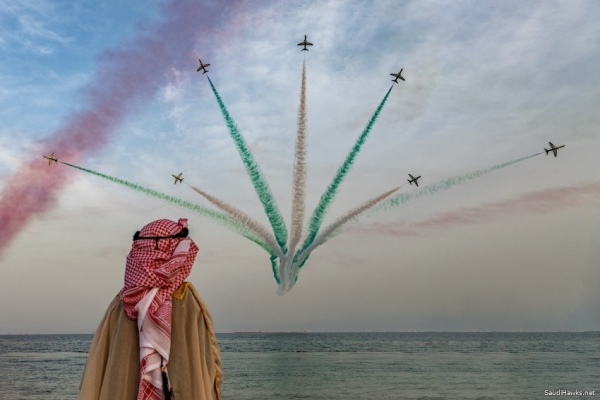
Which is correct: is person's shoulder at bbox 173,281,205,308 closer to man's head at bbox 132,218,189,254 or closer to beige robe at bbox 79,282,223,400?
beige robe at bbox 79,282,223,400

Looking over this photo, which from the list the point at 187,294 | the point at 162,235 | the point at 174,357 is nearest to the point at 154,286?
the point at 187,294

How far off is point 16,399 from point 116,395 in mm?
30733

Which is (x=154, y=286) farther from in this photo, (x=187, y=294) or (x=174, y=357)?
(x=174, y=357)

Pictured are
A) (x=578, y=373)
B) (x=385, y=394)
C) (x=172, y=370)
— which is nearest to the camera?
(x=172, y=370)

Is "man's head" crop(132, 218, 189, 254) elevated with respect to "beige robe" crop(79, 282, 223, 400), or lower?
elevated

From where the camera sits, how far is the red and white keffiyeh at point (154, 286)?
3.46 metres

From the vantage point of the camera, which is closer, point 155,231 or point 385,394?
point 155,231

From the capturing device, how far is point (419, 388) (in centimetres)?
3547

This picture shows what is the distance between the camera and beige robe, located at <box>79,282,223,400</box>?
3.45 m

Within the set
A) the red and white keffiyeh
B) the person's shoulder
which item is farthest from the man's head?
the person's shoulder

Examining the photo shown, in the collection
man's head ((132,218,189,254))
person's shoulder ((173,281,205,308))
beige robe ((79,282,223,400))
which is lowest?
beige robe ((79,282,223,400))

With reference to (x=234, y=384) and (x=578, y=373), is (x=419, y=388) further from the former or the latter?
(x=578, y=373)

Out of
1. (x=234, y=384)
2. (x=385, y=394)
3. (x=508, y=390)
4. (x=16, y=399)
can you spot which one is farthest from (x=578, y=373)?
(x=16, y=399)

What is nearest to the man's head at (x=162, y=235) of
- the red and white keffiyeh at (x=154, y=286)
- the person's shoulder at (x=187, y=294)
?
the red and white keffiyeh at (x=154, y=286)
